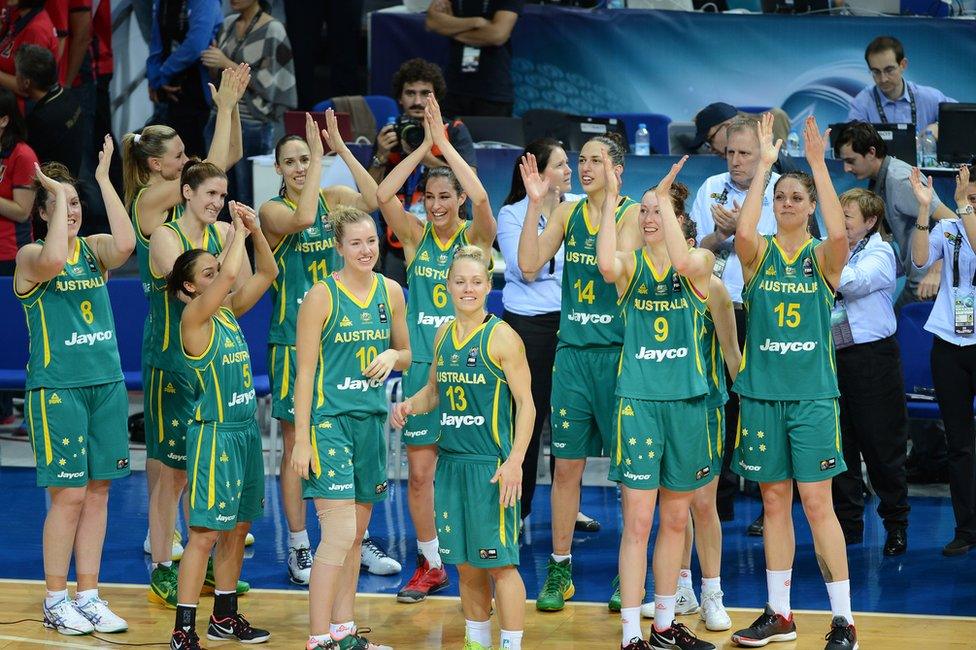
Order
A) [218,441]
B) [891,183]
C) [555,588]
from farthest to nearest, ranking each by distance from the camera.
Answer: [891,183], [555,588], [218,441]

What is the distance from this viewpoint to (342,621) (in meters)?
5.81

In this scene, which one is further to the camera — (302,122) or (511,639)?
(302,122)

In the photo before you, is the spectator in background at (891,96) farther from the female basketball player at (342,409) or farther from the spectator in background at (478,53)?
the female basketball player at (342,409)

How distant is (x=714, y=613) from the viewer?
620 centimetres

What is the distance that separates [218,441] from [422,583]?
54.1 inches

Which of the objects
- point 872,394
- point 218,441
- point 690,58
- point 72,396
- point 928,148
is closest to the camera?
point 218,441

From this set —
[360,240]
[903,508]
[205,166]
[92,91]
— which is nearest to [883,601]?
[903,508]

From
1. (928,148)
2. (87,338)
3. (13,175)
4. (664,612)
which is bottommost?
(664,612)

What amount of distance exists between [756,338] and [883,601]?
1.60 metres

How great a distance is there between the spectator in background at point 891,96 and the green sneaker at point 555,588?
4395 mm

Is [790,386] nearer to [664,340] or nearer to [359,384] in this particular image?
[664,340]

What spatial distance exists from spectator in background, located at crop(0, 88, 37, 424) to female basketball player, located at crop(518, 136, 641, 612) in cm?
382

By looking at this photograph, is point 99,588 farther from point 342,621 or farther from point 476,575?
point 476,575

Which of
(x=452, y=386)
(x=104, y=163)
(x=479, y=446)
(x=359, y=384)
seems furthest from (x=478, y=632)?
(x=104, y=163)
